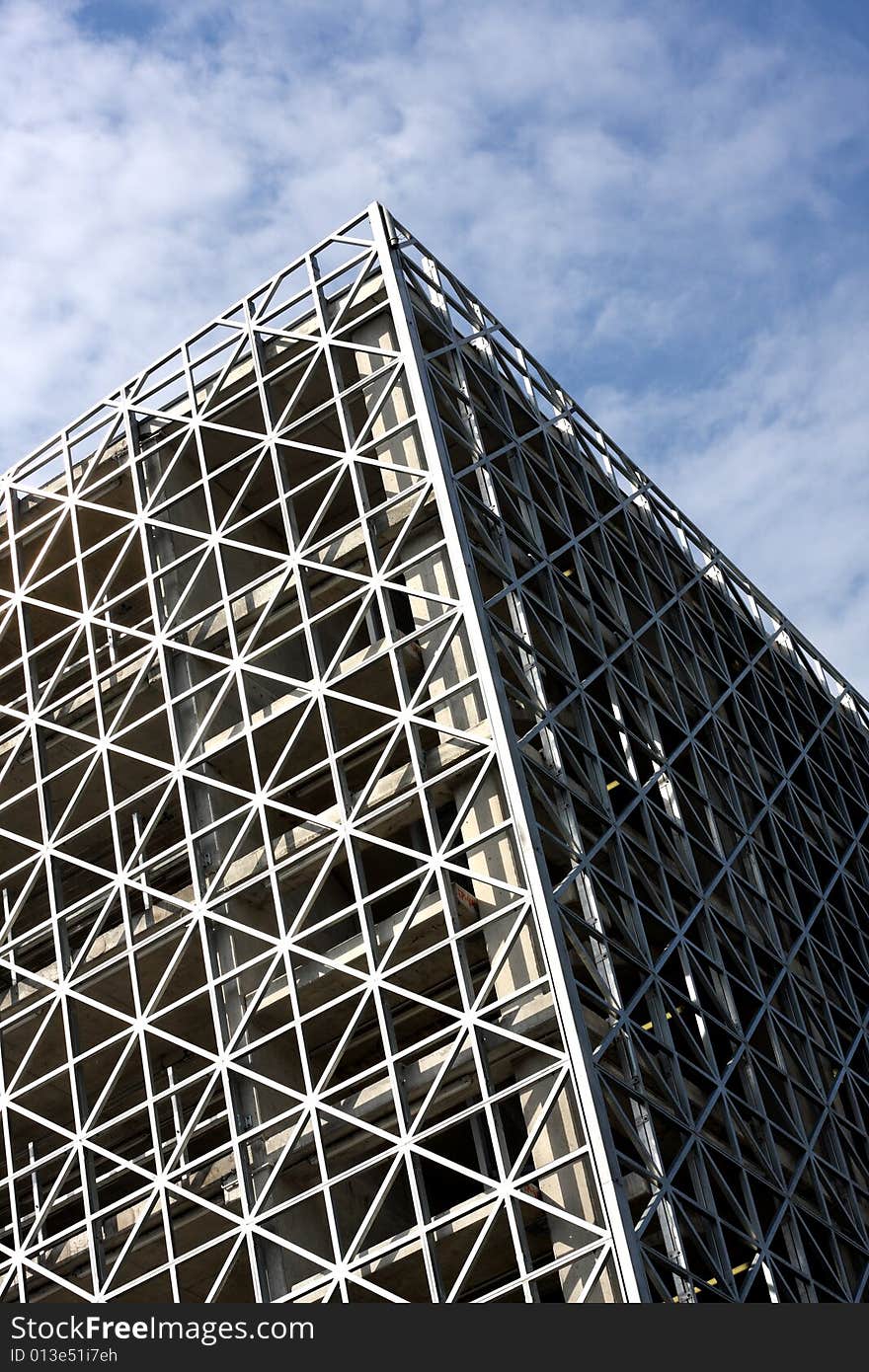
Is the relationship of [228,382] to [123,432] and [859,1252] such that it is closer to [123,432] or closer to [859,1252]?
[123,432]

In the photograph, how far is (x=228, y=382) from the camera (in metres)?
36.5

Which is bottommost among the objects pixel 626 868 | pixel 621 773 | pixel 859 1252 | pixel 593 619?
pixel 859 1252

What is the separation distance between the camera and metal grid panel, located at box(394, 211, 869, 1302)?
2839 cm

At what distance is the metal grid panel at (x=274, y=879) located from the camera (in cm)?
2714

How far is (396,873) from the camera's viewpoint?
3559 cm

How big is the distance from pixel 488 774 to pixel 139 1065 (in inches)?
369

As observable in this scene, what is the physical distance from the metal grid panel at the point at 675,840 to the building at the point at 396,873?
113 millimetres

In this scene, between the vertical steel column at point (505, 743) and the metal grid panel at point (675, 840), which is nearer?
the vertical steel column at point (505, 743)

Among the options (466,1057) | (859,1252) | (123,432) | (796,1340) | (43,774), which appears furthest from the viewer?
(123,432)

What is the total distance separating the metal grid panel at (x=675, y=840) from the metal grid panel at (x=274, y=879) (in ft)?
3.49

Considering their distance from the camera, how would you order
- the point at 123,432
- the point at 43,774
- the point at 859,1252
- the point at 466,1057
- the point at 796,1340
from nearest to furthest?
the point at 796,1340, the point at 466,1057, the point at 859,1252, the point at 43,774, the point at 123,432

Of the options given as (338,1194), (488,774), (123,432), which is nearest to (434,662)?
(488,774)

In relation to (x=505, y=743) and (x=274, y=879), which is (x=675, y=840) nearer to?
(x=505, y=743)

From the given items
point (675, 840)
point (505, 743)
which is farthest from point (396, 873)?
point (505, 743)
